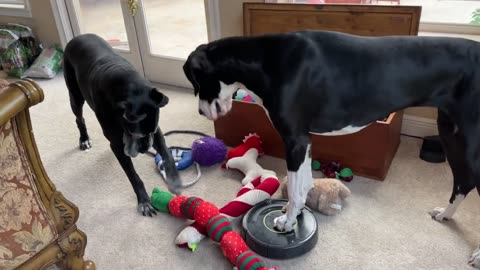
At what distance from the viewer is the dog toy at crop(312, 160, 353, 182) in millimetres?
2061

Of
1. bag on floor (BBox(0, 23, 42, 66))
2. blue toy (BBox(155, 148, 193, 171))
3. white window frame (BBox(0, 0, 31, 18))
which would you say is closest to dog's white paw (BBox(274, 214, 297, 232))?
blue toy (BBox(155, 148, 193, 171))

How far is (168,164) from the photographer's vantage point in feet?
6.50

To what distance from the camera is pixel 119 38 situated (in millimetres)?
3498

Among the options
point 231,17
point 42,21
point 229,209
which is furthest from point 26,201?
point 42,21

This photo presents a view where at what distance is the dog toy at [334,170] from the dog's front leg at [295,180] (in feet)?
1.34

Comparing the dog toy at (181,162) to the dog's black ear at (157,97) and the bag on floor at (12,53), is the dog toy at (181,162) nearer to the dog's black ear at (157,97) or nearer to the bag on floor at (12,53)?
the dog's black ear at (157,97)

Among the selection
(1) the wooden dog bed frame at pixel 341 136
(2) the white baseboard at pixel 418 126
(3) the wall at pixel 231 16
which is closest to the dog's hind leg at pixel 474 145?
(1) the wooden dog bed frame at pixel 341 136

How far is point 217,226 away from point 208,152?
63 cm

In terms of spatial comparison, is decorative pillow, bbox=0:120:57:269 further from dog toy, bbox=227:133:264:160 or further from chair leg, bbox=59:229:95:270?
dog toy, bbox=227:133:264:160

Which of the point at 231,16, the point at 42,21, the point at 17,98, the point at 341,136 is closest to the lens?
the point at 17,98

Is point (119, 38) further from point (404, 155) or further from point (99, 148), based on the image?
point (404, 155)

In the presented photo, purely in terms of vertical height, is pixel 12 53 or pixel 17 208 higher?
pixel 17 208

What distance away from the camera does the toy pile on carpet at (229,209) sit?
5.07 ft

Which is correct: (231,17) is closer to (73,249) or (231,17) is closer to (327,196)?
(327,196)
